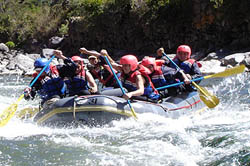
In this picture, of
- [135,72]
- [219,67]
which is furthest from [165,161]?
[219,67]

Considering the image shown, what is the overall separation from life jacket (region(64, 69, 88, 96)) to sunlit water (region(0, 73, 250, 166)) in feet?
3.09

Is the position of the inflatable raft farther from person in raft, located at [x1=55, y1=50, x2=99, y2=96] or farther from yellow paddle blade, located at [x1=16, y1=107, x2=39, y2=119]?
yellow paddle blade, located at [x1=16, y1=107, x2=39, y2=119]

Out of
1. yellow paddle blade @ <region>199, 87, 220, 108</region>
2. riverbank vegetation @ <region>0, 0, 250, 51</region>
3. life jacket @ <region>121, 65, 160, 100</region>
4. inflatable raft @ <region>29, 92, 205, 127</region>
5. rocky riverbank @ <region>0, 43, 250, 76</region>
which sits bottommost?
inflatable raft @ <region>29, 92, 205, 127</region>

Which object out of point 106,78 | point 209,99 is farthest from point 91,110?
point 209,99

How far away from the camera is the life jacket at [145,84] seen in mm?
6230

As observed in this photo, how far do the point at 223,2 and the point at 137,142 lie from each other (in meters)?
16.7

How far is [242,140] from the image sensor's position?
4.62m

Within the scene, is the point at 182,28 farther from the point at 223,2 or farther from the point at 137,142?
the point at 137,142

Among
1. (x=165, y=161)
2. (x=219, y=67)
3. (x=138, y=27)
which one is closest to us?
(x=165, y=161)

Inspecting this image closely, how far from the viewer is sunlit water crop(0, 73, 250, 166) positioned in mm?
4193

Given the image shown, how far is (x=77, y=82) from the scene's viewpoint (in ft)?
21.4

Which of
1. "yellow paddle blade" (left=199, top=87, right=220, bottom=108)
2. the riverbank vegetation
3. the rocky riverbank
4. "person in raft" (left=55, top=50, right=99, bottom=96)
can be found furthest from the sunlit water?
the riverbank vegetation

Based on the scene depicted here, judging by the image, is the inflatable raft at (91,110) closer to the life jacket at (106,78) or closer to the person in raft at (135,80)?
the person in raft at (135,80)

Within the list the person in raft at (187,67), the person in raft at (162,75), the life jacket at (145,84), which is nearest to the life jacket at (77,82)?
the life jacket at (145,84)
